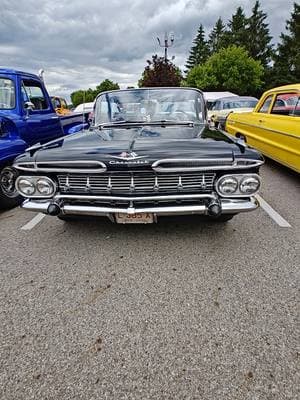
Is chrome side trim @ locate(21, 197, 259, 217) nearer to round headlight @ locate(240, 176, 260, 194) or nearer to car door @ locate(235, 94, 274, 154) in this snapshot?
round headlight @ locate(240, 176, 260, 194)

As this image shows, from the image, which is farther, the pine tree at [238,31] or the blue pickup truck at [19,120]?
the pine tree at [238,31]

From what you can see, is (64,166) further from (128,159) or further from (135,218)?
(135,218)

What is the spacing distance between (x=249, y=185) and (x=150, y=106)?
1935mm

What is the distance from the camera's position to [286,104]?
591 cm

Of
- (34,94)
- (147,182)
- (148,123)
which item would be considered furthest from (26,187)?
(34,94)

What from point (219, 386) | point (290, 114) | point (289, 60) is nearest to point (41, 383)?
point (219, 386)

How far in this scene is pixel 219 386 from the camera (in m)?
1.67

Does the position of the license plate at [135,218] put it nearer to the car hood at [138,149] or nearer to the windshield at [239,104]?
the car hood at [138,149]

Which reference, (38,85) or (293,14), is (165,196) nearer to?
(38,85)

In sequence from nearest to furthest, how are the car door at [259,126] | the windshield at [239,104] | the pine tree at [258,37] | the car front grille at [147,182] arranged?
the car front grille at [147,182] → the car door at [259,126] → the windshield at [239,104] → the pine tree at [258,37]

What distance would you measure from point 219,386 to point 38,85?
6075 millimetres

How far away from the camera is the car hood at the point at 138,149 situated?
266cm

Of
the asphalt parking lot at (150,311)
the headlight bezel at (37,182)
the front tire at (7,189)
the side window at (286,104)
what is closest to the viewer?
the asphalt parking lot at (150,311)

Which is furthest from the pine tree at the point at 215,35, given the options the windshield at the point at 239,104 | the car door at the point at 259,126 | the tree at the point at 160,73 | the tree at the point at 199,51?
the car door at the point at 259,126
